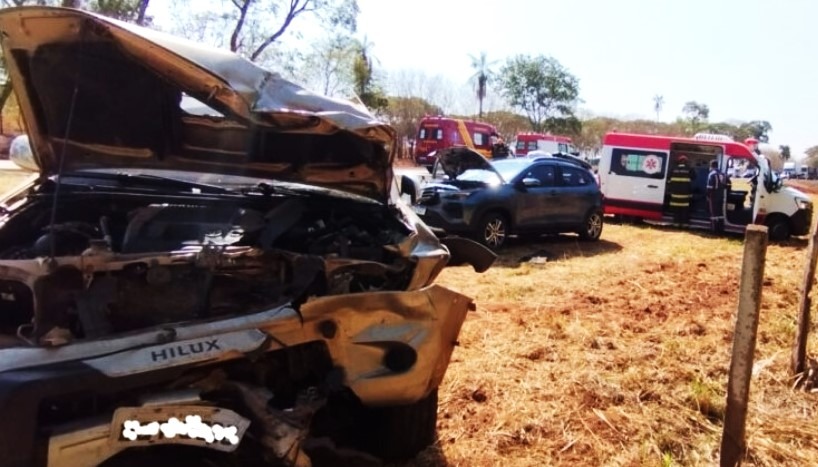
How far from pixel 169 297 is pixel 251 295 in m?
0.32

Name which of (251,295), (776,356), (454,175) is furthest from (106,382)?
(454,175)

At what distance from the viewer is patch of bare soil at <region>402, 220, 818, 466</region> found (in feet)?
11.3

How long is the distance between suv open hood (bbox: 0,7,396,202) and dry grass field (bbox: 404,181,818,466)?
151 centimetres

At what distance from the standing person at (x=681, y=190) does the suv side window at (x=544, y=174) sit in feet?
15.4

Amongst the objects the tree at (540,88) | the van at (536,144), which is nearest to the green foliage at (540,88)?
the tree at (540,88)

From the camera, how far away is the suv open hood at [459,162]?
10.1 metres

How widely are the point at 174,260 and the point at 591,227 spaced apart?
33.2 ft

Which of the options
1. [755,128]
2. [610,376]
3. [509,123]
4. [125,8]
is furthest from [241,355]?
[755,128]

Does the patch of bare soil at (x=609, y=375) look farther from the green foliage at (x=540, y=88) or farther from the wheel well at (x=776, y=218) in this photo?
the green foliage at (x=540, y=88)

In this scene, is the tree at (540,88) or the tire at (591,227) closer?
the tire at (591,227)

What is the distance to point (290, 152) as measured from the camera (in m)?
3.41

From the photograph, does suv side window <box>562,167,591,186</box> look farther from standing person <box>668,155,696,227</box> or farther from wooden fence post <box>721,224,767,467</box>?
wooden fence post <box>721,224,767,467</box>

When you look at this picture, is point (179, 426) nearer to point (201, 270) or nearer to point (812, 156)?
point (201, 270)

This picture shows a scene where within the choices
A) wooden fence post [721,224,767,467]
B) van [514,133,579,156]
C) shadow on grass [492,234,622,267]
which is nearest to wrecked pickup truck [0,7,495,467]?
wooden fence post [721,224,767,467]
